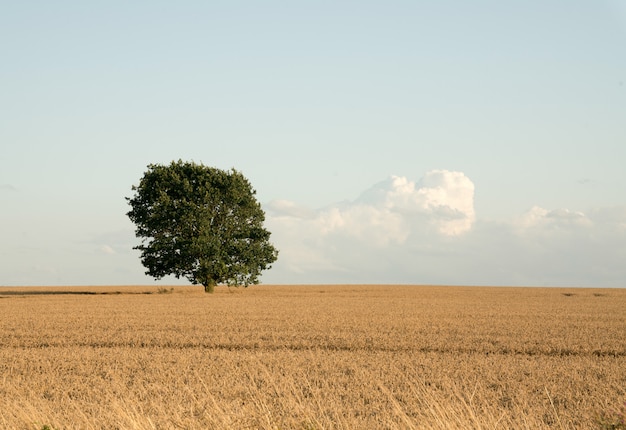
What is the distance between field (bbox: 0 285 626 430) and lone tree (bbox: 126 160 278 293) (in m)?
22.1

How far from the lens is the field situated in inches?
448

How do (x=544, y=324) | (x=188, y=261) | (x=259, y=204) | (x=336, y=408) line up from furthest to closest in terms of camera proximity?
(x=259, y=204) → (x=188, y=261) → (x=544, y=324) → (x=336, y=408)

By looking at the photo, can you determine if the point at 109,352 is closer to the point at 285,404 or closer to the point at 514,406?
the point at 285,404

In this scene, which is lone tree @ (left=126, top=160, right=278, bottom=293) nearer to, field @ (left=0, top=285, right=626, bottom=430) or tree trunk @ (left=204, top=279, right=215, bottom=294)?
tree trunk @ (left=204, top=279, right=215, bottom=294)

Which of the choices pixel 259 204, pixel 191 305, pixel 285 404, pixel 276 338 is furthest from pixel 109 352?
pixel 259 204

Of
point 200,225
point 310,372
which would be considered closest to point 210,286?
point 200,225

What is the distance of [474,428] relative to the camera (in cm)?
929

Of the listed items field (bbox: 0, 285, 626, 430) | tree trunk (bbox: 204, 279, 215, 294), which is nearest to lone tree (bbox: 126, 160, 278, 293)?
tree trunk (bbox: 204, 279, 215, 294)

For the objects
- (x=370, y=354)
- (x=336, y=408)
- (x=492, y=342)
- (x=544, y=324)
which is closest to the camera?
(x=336, y=408)

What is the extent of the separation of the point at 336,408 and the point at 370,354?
8.54 metres

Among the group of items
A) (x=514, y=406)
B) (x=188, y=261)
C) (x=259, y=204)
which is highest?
(x=259, y=204)

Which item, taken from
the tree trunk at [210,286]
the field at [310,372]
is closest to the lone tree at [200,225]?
the tree trunk at [210,286]

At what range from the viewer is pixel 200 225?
5597 cm

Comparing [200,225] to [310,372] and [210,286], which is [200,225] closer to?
[210,286]
